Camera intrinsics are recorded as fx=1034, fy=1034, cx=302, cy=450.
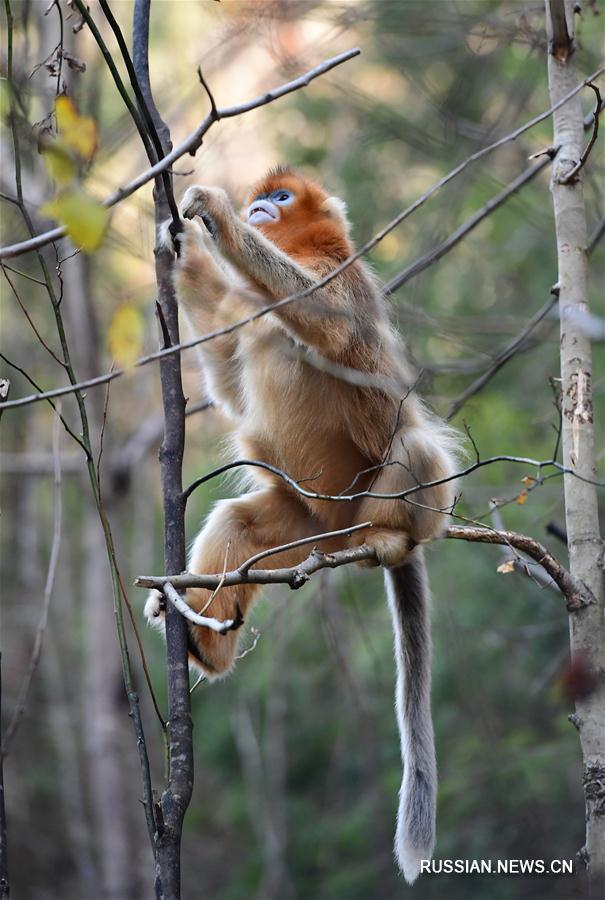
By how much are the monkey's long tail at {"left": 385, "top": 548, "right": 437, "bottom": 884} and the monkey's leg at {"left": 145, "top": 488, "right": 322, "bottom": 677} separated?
1.34 feet

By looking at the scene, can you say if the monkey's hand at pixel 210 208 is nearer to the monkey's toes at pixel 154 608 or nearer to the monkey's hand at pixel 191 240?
the monkey's hand at pixel 191 240

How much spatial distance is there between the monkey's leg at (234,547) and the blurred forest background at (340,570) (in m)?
0.76

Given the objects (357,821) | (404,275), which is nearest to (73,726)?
(357,821)

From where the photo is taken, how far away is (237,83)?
31.4 feet

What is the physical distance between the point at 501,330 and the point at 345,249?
1.05 meters

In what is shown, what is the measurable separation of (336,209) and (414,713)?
1.85 meters

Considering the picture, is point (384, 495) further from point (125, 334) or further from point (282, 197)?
point (282, 197)

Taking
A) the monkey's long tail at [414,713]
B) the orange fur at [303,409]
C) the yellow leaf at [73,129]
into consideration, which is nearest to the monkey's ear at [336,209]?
the orange fur at [303,409]

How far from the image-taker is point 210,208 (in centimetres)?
303

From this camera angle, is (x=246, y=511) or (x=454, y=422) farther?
(x=454, y=422)

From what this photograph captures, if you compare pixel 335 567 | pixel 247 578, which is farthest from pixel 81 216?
pixel 335 567

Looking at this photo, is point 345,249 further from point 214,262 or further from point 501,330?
point 501,330

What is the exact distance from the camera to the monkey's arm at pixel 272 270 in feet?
9.94

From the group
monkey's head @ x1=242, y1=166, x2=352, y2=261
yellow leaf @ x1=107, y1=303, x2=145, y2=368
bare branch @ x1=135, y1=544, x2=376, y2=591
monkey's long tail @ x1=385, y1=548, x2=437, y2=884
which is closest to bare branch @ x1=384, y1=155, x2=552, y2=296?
monkey's head @ x1=242, y1=166, x2=352, y2=261
